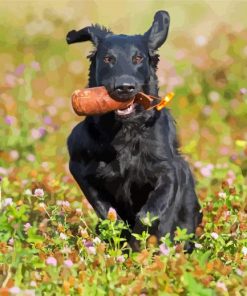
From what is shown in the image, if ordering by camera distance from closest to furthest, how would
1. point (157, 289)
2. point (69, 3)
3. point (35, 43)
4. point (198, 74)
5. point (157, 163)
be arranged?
point (157, 289)
point (157, 163)
point (198, 74)
point (35, 43)
point (69, 3)

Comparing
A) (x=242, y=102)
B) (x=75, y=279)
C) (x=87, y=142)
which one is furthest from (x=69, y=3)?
(x=75, y=279)

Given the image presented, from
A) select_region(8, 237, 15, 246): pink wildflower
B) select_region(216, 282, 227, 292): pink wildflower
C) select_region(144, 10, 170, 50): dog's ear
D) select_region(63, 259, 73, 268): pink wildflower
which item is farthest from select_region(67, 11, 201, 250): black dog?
select_region(216, 282, 227, 292): pink wildflower

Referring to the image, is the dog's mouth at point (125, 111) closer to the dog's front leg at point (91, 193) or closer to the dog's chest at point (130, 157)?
the dog's chest at point (130, 157)

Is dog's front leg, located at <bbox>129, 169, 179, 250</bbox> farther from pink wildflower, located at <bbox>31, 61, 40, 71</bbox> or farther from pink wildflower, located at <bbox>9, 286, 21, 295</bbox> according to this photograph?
pink wildflower, located at <bbox>31, 61, 40, 71</bbox>

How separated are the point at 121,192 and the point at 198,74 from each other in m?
4.58

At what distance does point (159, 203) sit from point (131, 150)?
1.27 feet

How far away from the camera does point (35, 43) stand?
11.8 metres

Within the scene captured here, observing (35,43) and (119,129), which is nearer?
(119,129)

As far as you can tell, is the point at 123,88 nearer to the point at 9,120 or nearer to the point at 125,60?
the point at 125,60

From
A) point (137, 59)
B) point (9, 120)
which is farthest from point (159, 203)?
point (9, 120)

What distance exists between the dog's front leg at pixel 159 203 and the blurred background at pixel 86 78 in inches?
48.2

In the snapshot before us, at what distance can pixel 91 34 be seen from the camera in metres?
6.45

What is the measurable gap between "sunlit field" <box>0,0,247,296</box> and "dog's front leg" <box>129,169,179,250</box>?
0.50 ft

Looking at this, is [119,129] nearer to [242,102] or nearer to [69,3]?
[242,102]
